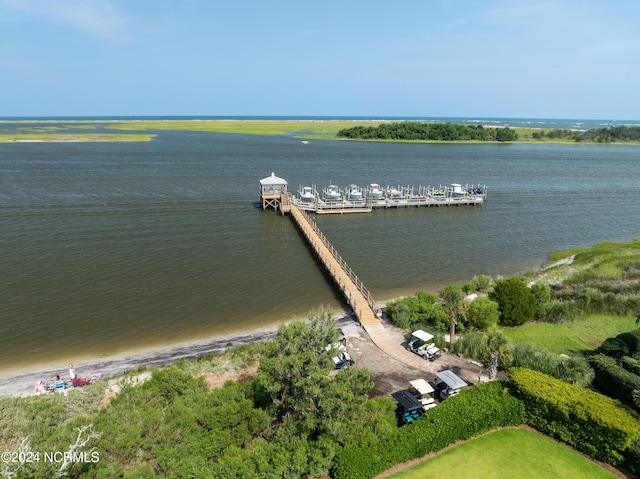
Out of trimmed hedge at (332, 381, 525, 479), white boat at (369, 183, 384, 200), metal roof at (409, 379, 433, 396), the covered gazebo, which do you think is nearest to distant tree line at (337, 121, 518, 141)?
white boat at (369, 183, 384, 200)

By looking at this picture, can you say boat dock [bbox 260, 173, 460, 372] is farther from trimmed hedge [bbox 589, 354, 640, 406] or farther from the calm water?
trimmed hedge [bbox 589, 354, 640, 406]

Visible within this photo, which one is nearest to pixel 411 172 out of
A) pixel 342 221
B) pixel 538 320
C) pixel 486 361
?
pixel 342 221

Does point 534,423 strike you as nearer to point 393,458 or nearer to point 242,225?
point 393,458

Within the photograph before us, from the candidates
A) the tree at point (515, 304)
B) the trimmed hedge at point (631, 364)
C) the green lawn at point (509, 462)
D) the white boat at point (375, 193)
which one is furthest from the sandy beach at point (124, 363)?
the white boat at point (375, 193)

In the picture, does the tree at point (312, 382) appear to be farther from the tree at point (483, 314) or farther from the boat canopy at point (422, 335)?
the tree at point (483, 314)

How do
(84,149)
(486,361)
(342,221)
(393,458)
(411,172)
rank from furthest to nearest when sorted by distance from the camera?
1. (84,149)
2. (411,172)
3. (342,221)
4. (486,361)
5. (393,458)

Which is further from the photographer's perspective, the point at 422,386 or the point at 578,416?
the point at 422,386

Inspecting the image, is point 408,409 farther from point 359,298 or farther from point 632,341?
point 632,341

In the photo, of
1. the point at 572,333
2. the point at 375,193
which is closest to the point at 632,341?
the point at 572,333
